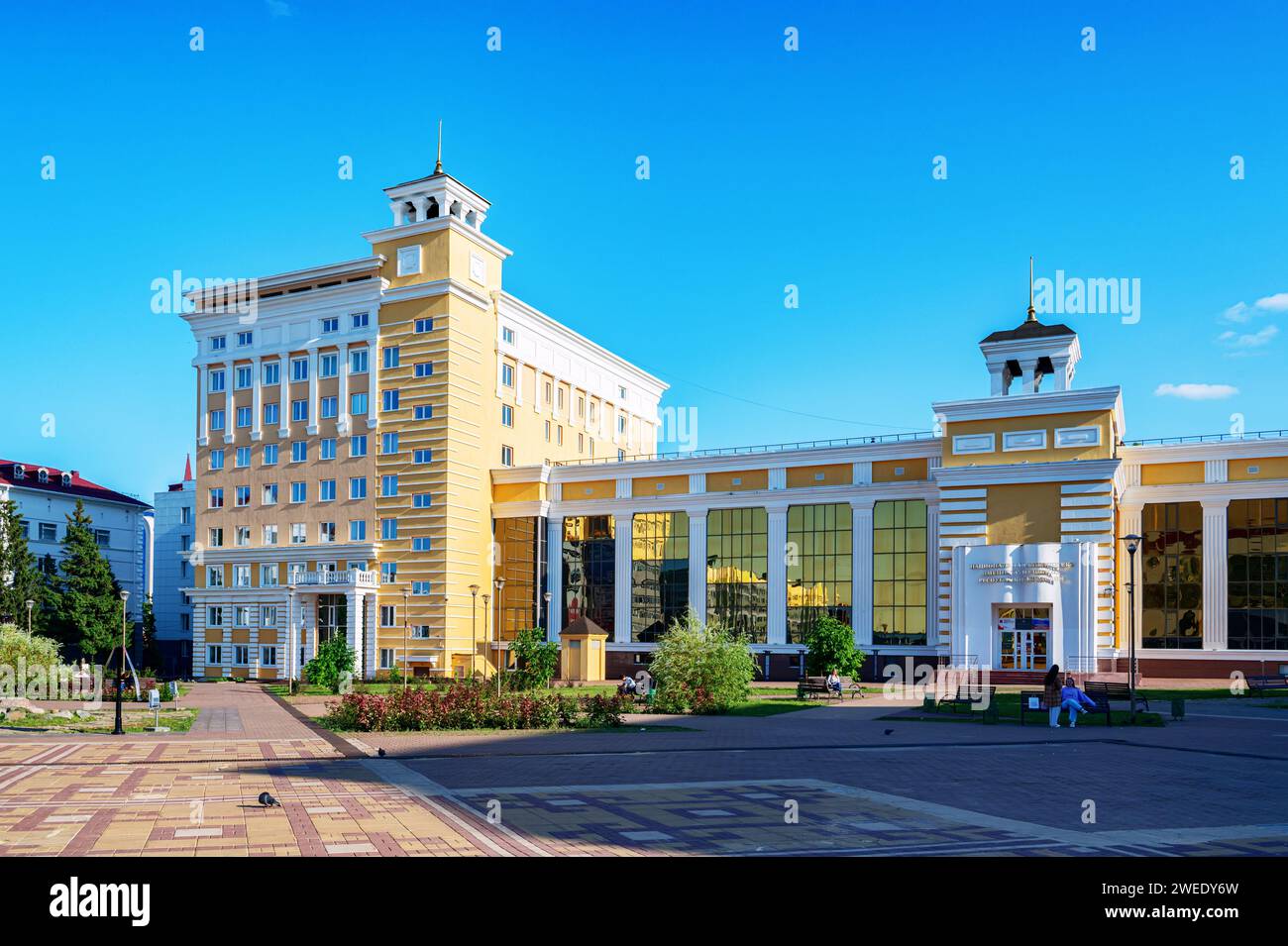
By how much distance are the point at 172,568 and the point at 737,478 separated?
54.9m

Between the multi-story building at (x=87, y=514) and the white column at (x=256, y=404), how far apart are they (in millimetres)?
18860

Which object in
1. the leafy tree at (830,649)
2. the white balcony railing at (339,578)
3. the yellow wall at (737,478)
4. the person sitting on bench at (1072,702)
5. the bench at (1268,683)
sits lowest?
the bench at (1268,683)

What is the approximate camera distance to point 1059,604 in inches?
2112

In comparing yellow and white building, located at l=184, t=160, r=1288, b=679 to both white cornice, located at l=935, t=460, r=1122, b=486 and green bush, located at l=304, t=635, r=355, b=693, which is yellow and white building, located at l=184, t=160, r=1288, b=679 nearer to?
white cornice, located at l=935, t=460, r=1122, b=486

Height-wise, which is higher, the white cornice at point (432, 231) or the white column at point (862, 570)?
the white cornice at point (432, 231)

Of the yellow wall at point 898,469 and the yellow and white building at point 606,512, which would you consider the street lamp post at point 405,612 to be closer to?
the yellow and white building at point 606,512

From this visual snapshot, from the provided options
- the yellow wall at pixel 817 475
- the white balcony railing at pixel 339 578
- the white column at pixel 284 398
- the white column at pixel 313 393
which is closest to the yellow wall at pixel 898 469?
the yellow wall at pixel 817 475

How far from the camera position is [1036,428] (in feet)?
183

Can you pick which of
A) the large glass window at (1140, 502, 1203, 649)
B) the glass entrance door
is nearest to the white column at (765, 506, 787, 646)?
the glass entrance door

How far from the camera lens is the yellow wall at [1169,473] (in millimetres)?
57438
